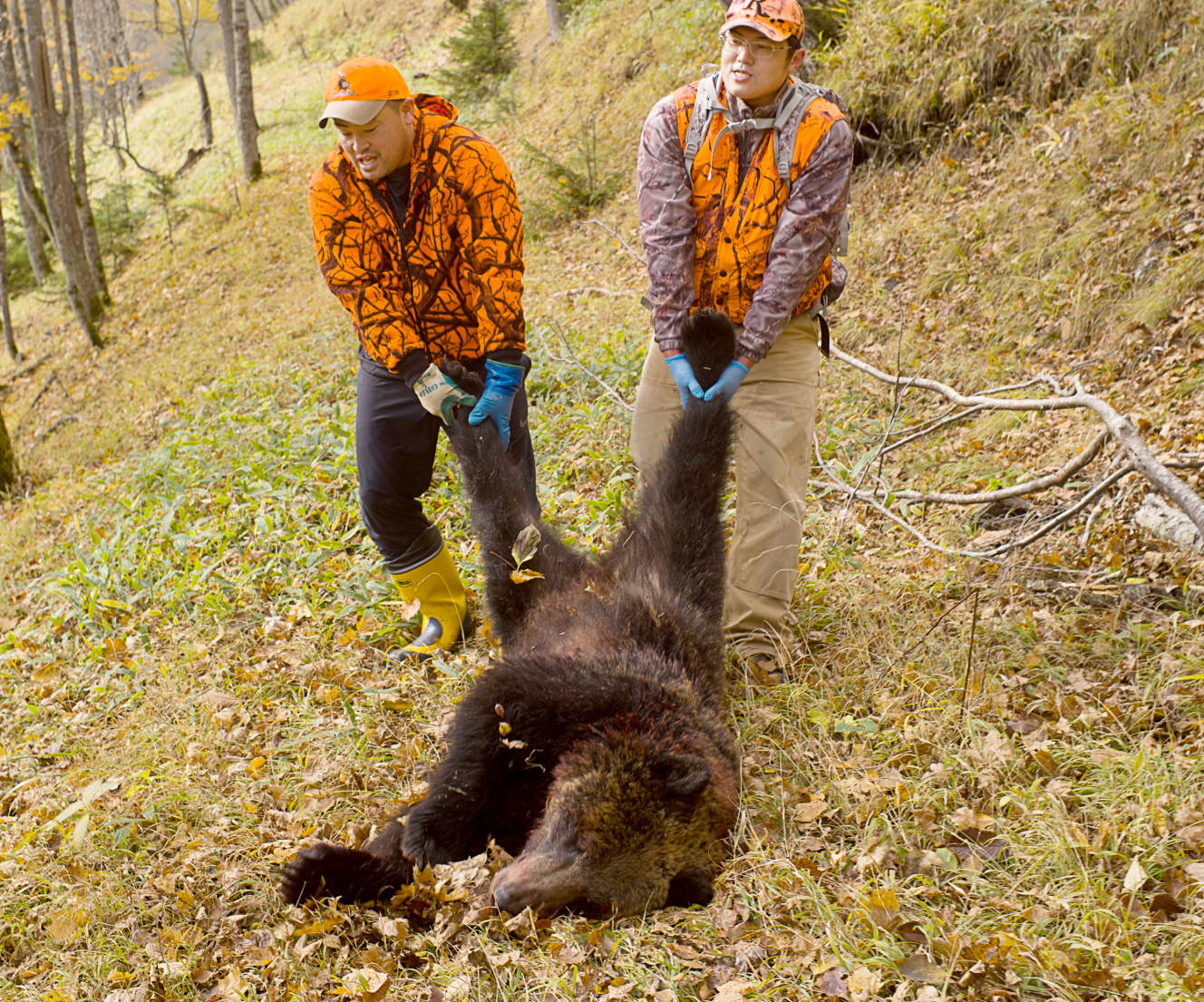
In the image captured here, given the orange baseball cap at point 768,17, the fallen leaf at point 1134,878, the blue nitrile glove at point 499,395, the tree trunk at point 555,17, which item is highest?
the tree trunk at point 555,17

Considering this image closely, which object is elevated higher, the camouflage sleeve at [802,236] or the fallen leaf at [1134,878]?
the camouflage sleeve at [802,236]

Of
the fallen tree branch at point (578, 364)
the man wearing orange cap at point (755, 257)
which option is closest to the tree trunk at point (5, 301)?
the fallen tree branch at point (578, 364)

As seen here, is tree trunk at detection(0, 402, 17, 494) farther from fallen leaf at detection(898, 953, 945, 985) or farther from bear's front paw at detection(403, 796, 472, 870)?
fallen leaf at detection(898, 953, 945, 985)

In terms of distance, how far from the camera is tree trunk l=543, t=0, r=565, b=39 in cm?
1989

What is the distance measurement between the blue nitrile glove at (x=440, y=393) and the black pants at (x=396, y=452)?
213 millimetres

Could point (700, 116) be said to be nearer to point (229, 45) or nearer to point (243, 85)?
point (243, 85)

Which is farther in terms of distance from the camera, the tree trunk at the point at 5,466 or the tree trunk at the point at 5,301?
the tree trunk at the point at 5,301

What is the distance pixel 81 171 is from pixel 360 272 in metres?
16.1

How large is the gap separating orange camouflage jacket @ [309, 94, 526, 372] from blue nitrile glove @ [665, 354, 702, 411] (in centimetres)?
83

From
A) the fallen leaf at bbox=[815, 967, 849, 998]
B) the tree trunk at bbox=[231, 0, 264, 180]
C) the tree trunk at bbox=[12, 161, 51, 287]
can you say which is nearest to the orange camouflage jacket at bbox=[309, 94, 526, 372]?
the fallen leaf at bbox=[815, 967, 849, 998]

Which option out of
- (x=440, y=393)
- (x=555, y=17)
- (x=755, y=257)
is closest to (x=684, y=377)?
(x=755, y=257)

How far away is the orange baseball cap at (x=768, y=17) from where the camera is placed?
338 cm

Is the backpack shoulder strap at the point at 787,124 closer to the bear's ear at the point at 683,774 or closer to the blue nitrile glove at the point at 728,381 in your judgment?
the blue nitrile glove at the point at 728,381

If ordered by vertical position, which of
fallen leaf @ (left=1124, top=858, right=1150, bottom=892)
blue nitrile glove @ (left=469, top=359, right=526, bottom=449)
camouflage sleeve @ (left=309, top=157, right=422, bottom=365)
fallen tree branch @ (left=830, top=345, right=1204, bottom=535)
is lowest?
fallen leaf @ (left=1124, top=858, right=1150, bottom=892)
